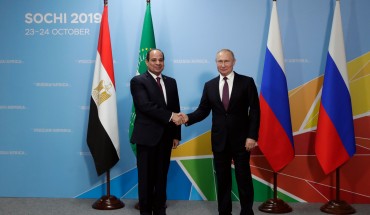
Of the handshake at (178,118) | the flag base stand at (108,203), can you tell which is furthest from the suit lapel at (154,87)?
the flag base stand at (108,203)

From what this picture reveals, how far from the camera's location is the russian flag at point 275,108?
13.9 ft

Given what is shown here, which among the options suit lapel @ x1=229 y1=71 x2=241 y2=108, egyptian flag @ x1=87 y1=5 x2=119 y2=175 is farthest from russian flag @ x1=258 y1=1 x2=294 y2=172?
egyptian flag @ x1=87 y1=5 x2=119 y2=175

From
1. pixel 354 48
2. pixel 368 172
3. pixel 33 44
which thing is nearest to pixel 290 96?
pixel 354 48

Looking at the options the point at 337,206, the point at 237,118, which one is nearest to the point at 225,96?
the point at 237,118

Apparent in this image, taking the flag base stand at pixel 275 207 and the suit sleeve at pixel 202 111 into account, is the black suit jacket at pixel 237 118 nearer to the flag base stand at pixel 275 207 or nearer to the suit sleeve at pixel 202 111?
the suit sleeve at pixel 202 111

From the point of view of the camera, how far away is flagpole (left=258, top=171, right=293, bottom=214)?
13.9 ft

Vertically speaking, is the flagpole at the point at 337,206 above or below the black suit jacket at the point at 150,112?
below

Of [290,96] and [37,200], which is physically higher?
[290,96]

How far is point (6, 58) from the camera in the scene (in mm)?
4785

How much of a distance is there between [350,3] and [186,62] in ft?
5.97

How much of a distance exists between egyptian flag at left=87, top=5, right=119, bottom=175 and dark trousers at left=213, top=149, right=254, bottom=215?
1223mm

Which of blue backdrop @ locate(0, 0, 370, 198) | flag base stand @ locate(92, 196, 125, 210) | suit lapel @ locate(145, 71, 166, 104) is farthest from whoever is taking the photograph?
blue backdrop @ locate(0, 0, 370, 198)

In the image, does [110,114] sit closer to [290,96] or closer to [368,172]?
[290,96]

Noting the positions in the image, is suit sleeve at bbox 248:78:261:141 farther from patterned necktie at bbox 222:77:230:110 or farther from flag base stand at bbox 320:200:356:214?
flag base stand at bbox 320:200:356:214
